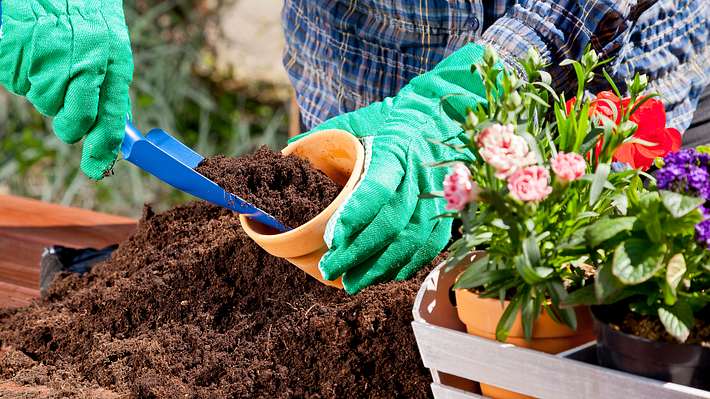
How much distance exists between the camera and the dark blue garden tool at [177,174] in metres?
0.98

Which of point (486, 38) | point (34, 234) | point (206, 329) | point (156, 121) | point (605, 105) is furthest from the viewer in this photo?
point (156, 121)

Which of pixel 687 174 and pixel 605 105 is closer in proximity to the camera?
pixel 687 174

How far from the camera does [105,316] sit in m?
1.10

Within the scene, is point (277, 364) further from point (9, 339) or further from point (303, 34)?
point (303, 34)

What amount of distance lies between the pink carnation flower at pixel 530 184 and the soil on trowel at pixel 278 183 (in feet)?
1.41

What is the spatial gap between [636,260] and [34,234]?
1234 millimetres

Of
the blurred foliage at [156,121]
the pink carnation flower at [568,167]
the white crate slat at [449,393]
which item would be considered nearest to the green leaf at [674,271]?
the pink carnation flower at [568,167]

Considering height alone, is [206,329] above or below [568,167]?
below

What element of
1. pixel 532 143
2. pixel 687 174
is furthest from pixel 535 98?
pixel 687 174

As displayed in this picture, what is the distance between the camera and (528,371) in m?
0.71

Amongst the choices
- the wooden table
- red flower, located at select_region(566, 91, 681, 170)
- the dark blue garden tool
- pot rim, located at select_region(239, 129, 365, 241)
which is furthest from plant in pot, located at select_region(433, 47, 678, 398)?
the wooden table

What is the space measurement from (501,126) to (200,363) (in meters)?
0.50

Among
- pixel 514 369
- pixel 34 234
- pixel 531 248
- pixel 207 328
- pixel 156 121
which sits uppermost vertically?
pixel 531 248

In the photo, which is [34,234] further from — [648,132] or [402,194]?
[648,132]
